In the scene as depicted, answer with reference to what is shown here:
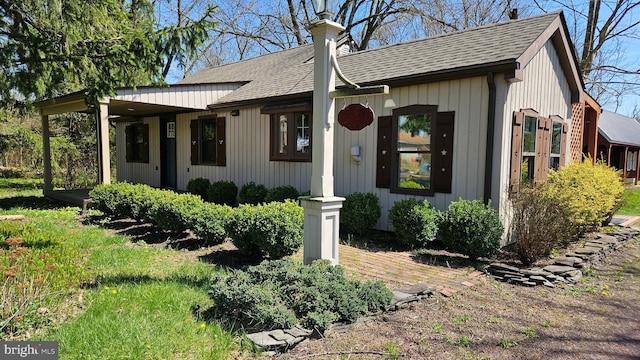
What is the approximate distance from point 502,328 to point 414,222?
8.46ft

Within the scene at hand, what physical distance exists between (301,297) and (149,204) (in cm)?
453

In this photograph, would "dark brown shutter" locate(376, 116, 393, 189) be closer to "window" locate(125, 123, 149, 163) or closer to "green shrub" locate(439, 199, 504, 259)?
"green shrub" locate(439, 199, 504, 259)

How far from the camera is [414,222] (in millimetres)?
5977

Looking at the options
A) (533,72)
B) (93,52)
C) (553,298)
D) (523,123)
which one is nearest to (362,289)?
(553,298)

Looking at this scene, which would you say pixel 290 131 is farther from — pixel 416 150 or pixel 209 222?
pixel 209 222

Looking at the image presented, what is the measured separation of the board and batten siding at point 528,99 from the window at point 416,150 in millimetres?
766

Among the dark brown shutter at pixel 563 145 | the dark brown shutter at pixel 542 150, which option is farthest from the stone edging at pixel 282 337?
the dark brown shutter at pixel 563 145

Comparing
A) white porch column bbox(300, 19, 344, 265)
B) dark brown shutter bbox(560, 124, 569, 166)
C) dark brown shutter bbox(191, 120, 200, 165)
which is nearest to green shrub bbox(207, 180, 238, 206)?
dark brown shutter bbox(191, 120, 200, 165)

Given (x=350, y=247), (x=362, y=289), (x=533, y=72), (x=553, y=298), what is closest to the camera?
(x=362, y=289)

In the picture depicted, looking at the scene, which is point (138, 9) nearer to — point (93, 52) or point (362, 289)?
point (93, 52)

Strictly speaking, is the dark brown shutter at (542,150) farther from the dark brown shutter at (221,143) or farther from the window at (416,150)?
the dark brown shutter at (221,143)

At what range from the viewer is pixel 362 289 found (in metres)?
3.72

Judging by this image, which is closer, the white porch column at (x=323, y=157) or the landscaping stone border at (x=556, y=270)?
the white porch column at (x=323, y=157)

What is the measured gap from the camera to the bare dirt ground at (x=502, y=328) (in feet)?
9.90
